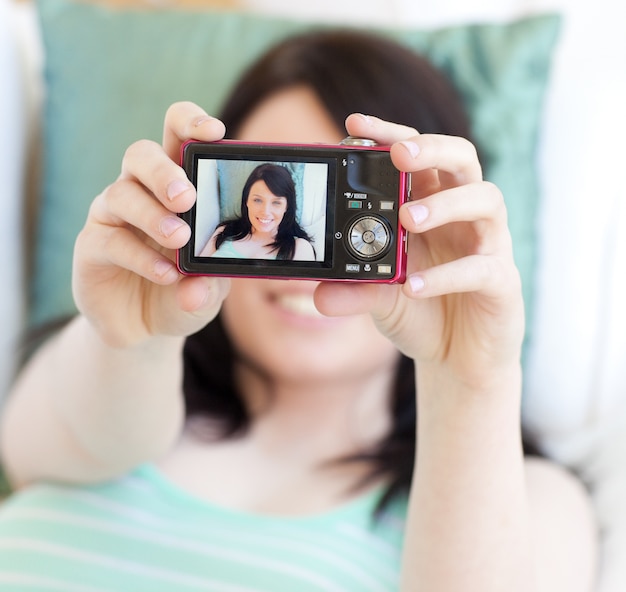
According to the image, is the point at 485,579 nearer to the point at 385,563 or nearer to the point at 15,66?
the point at 385,563

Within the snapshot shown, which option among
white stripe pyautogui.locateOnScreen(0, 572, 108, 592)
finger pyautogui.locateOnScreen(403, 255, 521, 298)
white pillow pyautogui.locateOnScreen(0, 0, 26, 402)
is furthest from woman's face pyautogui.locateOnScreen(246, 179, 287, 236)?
white pillow pyautogui.locateOnScreen(0, 0, 26, 402)

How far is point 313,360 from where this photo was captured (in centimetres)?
97

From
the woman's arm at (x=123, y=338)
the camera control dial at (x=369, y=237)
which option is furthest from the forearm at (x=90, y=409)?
the camera control dial at (x=369, y=237)

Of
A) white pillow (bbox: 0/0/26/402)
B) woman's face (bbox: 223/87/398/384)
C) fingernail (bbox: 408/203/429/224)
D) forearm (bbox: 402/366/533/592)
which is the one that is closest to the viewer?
fingernail (bbox: 408/203/429/224)

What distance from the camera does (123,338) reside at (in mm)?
688

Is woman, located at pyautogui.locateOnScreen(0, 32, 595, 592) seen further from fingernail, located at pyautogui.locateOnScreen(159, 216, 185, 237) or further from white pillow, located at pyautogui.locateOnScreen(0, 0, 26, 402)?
white pillow, located at pyautogui.locateOnScreen(0, 0, 26, 402)

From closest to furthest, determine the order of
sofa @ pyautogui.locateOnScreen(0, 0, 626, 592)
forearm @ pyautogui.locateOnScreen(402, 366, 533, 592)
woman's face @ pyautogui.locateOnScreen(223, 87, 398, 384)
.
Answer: forearm @ pyautogui.locateOnScreen(402, 366, 533, 592) < woman's face @ pyautogui.locateOnScreen(223, 87, 398, 384) < sofa @ pyautogui.locateOnScreen(0, 0, 626, 592)

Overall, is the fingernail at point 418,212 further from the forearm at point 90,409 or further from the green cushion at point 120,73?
the green cushion at point 120,73

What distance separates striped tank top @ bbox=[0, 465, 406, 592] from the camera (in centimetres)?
83

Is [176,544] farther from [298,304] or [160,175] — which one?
[160,175]

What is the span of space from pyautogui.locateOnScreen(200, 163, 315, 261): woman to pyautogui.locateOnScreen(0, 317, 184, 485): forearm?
0.63 feet

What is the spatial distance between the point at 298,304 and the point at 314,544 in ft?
0.94

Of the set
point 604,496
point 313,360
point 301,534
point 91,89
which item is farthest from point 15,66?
point 604,496

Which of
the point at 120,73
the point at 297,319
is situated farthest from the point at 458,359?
the point at 120,73
